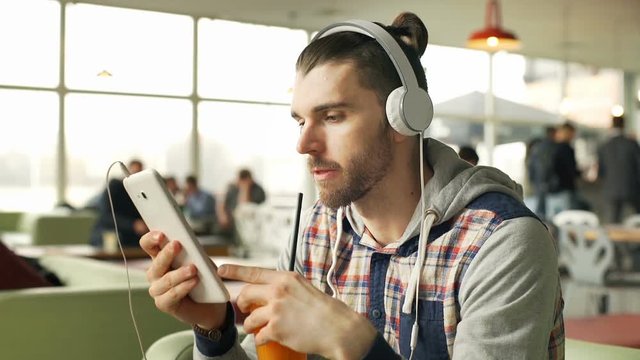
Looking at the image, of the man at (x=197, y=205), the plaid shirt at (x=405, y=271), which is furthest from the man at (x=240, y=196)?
the plaid shirt at (x=405, y=271)

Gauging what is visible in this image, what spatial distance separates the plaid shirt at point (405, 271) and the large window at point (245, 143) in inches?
351

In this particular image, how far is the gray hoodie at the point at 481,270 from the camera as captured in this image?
3.45 ft

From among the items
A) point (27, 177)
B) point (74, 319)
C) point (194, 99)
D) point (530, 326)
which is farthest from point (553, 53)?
point (530, 326)

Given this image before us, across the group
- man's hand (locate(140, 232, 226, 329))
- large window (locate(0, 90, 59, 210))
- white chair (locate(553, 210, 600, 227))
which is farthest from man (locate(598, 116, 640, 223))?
man's hand (locate(140, 232, 226, 329))

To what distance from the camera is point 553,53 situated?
12719mm

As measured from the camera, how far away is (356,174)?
1211 mm

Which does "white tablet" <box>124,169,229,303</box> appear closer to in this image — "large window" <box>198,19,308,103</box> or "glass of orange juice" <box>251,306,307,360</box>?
"glass of orange juice" <box>251,306,307,360</box>

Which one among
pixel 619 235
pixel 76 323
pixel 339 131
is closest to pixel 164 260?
pixel 339 131

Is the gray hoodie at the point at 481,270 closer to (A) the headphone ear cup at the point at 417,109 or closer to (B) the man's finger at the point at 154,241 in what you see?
(A) the headphone ear cup at the point at 417,109

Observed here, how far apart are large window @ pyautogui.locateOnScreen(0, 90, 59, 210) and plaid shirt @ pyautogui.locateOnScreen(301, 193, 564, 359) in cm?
827

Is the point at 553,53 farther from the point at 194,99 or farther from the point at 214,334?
the point at 214,334

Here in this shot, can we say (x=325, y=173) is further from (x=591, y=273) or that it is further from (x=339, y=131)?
(x=591, y=273)

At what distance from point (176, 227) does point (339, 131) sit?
28 centimetres

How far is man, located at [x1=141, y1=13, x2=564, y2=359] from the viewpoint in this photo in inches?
37.6
